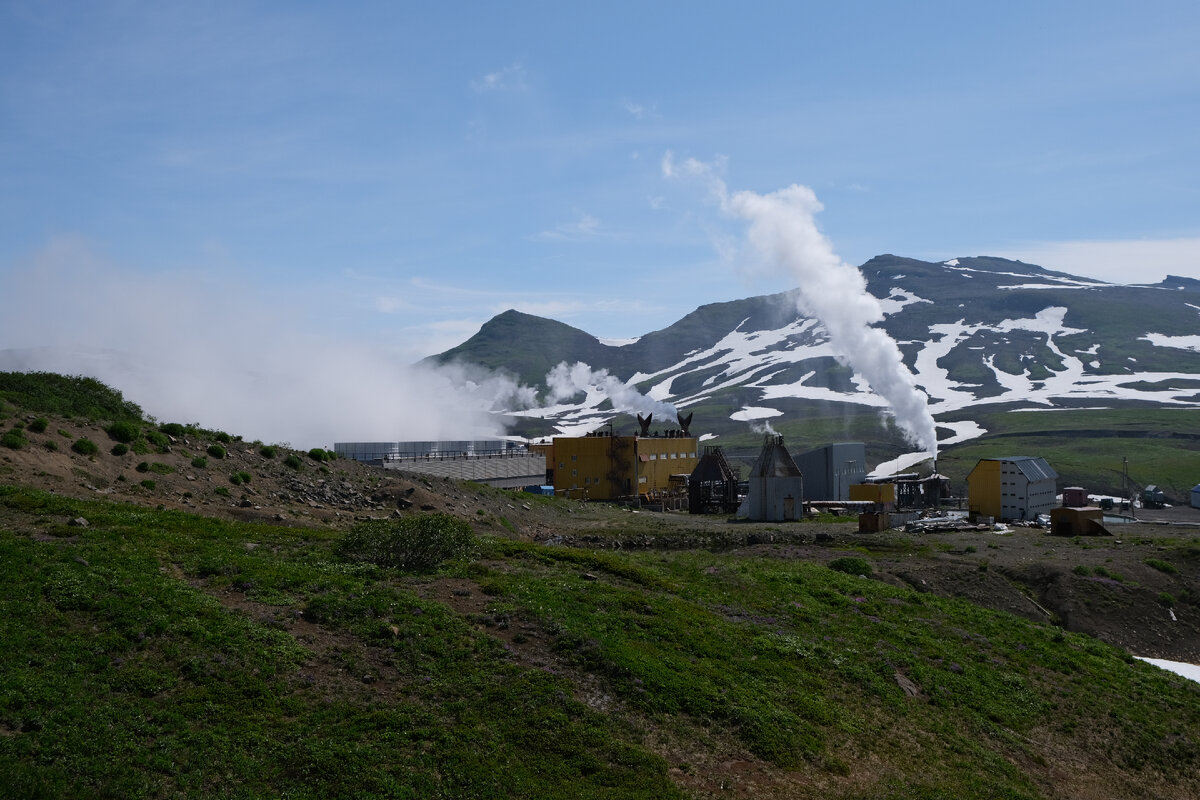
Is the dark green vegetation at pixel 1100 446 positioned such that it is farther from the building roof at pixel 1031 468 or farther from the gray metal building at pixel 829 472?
the building roof at pixel 1031 468

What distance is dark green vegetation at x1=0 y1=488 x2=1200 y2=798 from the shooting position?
37.9ft

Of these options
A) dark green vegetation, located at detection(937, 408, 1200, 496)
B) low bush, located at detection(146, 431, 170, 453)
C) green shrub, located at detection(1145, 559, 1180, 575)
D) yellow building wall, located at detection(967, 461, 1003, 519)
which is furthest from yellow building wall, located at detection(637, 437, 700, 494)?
low bush, located at detection(146, 431, 170, 453)

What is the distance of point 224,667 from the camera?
13.2 meters

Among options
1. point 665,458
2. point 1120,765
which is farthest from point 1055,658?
point 665,458

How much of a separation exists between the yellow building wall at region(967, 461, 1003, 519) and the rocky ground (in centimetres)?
1267

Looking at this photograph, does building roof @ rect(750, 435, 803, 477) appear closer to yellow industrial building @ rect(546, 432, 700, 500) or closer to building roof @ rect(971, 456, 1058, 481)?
building roof @ rect(971, 456, 1058, 481)

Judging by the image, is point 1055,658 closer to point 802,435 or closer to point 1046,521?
point 1046,521

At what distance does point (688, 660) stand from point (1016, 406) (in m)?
202

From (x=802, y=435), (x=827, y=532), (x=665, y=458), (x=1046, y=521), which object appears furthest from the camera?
(x=802, y=435)

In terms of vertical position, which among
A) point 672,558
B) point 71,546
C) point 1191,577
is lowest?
point 1191,577

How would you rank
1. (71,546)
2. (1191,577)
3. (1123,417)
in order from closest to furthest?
(71,546) < (1191,577) < (1123,417)

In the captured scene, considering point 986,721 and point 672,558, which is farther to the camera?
point 672,558

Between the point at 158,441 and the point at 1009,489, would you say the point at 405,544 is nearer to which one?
the point at 158,441

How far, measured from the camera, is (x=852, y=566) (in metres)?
34.2
